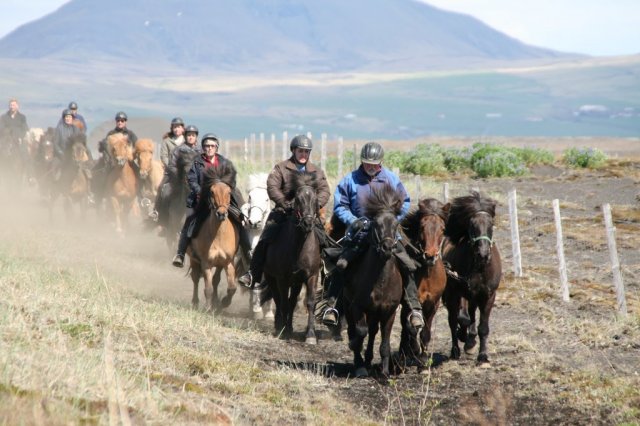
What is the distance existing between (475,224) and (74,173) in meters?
16.8

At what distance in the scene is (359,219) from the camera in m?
10.9

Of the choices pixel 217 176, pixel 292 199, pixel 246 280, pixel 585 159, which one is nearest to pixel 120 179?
pixel 217 176

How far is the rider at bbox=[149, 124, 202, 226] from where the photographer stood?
17578 mm

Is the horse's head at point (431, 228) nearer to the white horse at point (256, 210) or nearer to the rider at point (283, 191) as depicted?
the rider at point (283, 191)

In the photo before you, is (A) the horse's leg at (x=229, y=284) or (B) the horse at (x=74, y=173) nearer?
(A) the horse's leg at (x=229, y=284)

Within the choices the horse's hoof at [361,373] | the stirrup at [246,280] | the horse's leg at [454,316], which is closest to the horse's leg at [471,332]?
the horse's leg at [454,316]

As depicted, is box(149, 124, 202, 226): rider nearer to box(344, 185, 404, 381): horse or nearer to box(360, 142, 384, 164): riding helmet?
box(360, 142, 384, 164): riding helmet

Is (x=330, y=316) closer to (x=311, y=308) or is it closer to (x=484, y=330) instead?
(x=484, y=330)

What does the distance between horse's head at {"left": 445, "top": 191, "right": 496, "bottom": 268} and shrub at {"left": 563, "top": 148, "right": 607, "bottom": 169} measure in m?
26.6

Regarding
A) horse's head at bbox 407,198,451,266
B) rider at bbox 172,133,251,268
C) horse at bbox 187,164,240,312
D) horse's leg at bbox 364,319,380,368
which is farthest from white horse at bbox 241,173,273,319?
horse's leg at bbox 364,319,380,368

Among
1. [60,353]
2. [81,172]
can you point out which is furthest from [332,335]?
[81,172]

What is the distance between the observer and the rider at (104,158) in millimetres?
23375

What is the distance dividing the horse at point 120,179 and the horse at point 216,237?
875cm

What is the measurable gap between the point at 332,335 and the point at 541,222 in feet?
36.4
